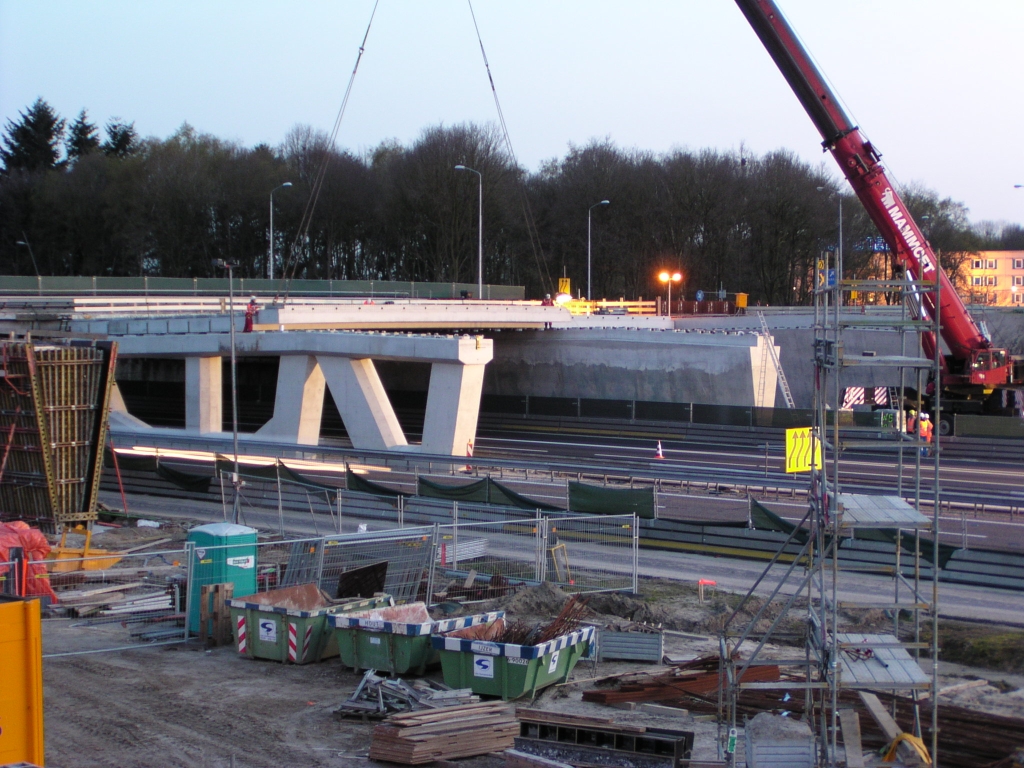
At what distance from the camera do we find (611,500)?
22.4 meters

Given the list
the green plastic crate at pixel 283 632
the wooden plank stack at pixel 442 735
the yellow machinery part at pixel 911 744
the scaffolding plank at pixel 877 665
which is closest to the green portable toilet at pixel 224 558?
the green plastic crate at pixel 283 632

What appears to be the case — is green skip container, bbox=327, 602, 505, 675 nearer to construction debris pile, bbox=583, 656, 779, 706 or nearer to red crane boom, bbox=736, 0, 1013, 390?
construction debris pile, bbox=583, 656, 779, 706

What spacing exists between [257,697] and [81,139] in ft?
350

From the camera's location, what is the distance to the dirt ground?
10203 mm

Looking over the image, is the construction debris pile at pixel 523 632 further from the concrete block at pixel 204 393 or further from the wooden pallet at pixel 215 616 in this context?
the concrete block at pixel 204 393

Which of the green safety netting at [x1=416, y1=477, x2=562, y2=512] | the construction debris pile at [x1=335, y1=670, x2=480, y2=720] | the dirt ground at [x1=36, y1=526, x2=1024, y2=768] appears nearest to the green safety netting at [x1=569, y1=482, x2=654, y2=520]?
the green safety netting at [x1=416, y1=477, x2=562, y2=512]

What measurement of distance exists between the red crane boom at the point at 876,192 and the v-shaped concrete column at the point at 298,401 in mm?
18977

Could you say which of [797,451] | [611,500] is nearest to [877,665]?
[611,500]

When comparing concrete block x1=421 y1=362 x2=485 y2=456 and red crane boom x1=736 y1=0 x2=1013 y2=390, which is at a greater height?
red crane boom x1=736 y1=0 x2=1013 y2=390

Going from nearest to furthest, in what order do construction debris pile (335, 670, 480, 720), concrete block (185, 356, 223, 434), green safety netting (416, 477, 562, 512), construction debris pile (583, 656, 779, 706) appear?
construction debris pile (335, 670, 480, 720) → construction debris pile (583, 656, 779, 706) → green safety netting (416, 477, 562, 512) → concrete block (185, 356, 223, 434)

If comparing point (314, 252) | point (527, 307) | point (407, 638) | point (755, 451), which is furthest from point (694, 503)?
point (314, 252)

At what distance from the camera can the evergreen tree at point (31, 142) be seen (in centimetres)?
10038

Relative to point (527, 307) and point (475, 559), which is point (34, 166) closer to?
point (527, 307)

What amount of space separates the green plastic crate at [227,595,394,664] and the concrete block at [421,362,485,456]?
20334 millimetres
